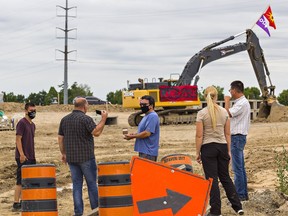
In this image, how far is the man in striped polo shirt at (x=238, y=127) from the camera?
12070 mm

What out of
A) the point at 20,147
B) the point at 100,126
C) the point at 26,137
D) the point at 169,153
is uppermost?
the point at 100,126

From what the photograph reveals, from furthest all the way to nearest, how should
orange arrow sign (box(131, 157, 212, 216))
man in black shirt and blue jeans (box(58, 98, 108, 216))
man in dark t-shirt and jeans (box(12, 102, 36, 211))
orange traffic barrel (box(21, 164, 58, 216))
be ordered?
man in dark t-shirt and jeans (box(12, 102, 36, 211)) < man in black shirt and blue jeans (box(58, 98, 108, 216)) < orange traffic barrel (box(21, 164, 58, 216)) < orange arrow sign (box(131, 157, 212, 216))

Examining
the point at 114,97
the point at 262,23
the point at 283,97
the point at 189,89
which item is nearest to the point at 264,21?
the point at 262,23

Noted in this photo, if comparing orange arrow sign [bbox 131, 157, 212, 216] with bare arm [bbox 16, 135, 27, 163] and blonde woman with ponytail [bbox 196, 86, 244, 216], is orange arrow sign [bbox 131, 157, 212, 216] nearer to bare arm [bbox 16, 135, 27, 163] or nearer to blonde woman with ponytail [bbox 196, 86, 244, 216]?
blonde woman with ponytail [bbox 196, 86, 244, 216]

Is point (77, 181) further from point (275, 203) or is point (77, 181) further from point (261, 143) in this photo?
point (261, 143)

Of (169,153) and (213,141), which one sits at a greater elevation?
(213,141)

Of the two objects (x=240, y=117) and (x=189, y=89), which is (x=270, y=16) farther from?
(x=240, y=117)

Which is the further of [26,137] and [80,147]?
[26,137]

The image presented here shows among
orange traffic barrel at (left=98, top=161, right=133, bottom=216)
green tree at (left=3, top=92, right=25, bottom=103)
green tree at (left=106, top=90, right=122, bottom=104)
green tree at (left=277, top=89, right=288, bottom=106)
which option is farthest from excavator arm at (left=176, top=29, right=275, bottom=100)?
green tree at (left=3, top=92, right=25, bottom=103)

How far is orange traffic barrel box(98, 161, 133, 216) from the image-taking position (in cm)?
967

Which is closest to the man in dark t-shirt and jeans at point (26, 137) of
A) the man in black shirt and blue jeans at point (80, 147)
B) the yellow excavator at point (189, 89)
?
the man in black shirt and blue jeans at point (80, 147)

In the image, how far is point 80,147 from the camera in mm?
10992

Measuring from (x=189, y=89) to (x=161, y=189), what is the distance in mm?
29469

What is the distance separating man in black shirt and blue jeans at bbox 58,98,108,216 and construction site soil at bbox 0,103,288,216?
1.37 metres
